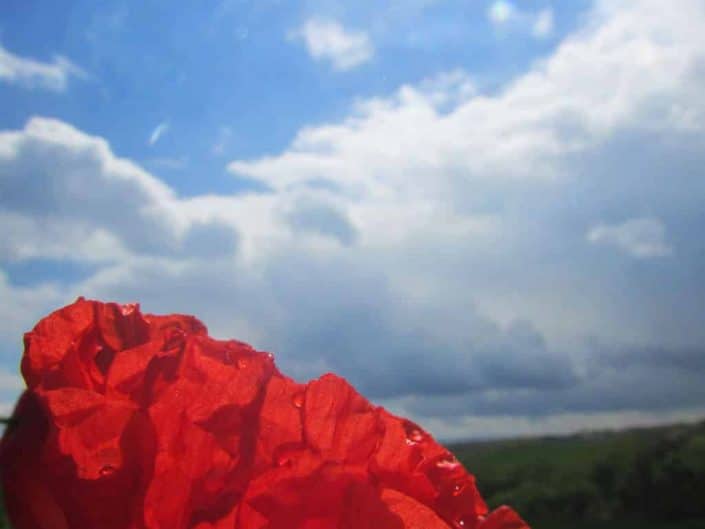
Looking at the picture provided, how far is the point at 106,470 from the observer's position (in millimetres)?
825

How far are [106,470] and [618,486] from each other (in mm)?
22636

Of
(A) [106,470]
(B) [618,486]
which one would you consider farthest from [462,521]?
(B) [618,486]

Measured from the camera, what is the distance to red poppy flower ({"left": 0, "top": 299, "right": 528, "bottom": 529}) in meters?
0.80

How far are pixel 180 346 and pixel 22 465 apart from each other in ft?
0.70

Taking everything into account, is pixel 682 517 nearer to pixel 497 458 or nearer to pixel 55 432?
pixel 497 458

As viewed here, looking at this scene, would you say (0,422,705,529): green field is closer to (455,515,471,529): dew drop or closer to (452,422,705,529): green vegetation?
(452,422,705,529): green vegetation

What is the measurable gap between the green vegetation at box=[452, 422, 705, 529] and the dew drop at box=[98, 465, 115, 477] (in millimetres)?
19855

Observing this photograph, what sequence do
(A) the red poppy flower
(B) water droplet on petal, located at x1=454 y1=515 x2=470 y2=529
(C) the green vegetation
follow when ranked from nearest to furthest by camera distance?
1. (A) the red poppy flower
2. (B) water droplet on petal, located at x1=454 y1=515 x2=470 y2=529
3. (C) the green vegetation

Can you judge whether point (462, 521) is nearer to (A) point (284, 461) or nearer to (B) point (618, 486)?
(A) point (284, 461)

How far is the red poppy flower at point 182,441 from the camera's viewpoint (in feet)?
2.62

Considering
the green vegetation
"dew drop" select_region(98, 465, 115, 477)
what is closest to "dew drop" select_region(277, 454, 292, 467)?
"dew drop" select_region(98, 465, 115, 477)

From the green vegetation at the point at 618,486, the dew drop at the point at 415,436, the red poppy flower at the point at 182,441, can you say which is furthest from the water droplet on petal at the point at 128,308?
the green vegetation at the point at 618,486

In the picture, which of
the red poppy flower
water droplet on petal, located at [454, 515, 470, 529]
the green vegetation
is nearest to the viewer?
the red poppy flower

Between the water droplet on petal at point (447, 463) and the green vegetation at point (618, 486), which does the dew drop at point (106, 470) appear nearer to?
the water droplet on petal at point (447, 463)
